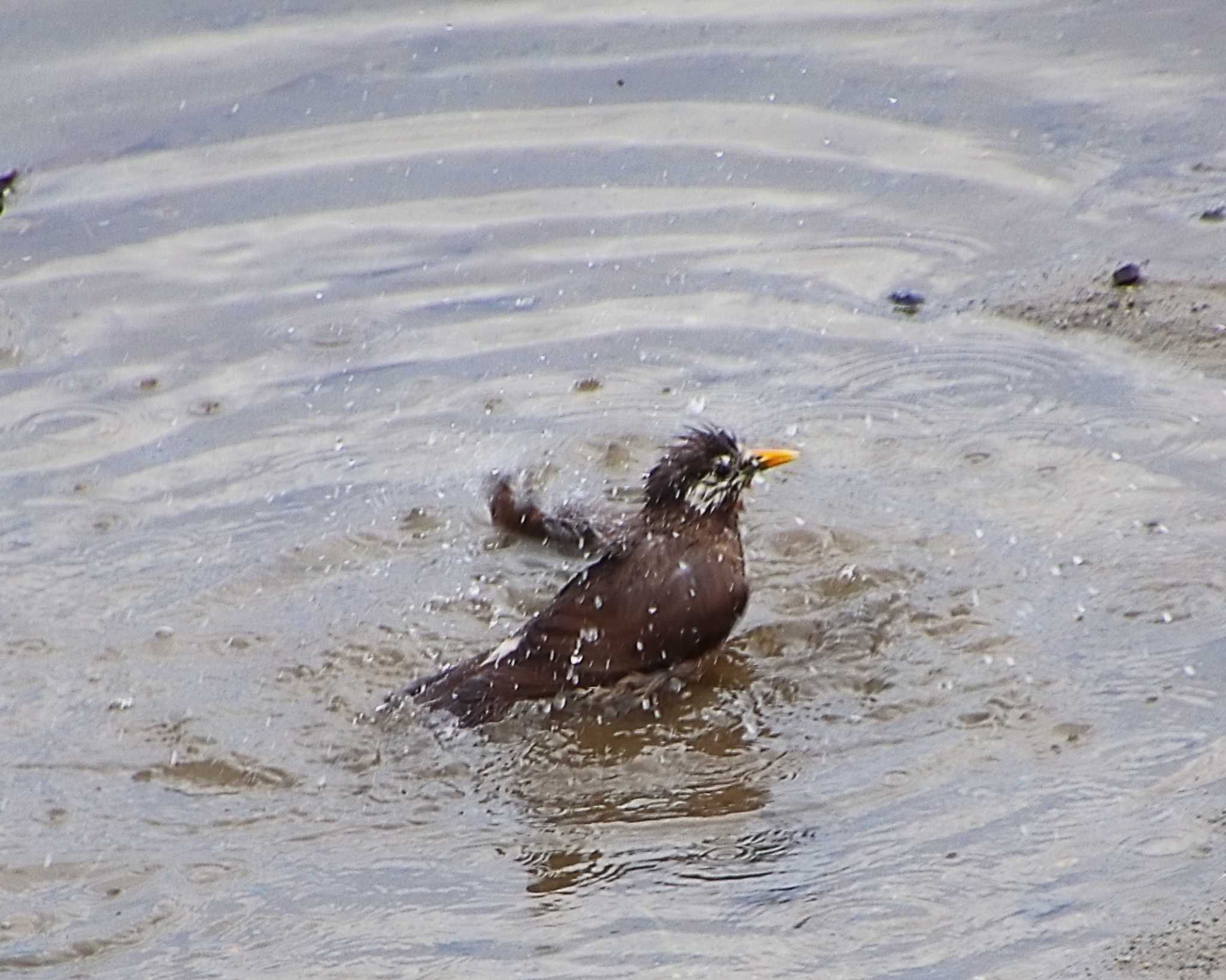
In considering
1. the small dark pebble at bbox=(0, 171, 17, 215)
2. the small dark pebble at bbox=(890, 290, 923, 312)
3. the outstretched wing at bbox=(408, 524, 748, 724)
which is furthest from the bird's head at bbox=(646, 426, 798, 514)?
the small dark pebble at bbox=(0, 171, 17, 215)

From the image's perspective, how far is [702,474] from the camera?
7715 millimetres

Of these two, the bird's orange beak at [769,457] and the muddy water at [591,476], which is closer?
the muddy water at [591,476]

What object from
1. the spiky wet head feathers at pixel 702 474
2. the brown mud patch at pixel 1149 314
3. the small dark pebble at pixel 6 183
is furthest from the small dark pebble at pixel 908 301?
the small dark pebble at pixel 6 183

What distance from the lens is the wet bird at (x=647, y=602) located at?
7207 mm

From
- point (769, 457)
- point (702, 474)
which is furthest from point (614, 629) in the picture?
point (769, 457)

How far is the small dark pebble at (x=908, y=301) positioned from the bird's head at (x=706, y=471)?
2114 mm

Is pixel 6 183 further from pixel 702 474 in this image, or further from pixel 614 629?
pixel 614 629

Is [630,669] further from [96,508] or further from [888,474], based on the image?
[96,508]

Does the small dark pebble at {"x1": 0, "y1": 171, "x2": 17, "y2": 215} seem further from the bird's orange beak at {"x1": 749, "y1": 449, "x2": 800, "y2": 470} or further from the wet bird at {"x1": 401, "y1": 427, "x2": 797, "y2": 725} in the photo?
the bird's orange beak at {"x1": 749, "y1": 449, "x2": 800, "y2": 470}

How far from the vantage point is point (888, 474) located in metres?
8.55

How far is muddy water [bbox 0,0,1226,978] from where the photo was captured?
608 cm

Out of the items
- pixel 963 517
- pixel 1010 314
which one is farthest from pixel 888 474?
pixel 1010 314

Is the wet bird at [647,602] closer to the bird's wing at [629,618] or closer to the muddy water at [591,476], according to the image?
the bird's wing at [629,618]

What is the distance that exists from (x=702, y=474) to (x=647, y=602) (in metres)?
0.56
